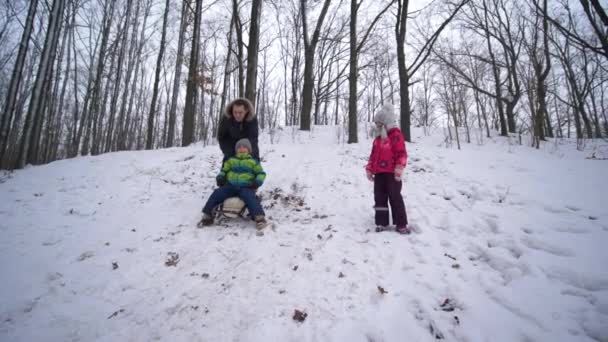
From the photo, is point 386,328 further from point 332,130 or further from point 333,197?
point 332,130

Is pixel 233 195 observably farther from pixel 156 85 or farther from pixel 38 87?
pixel 156 85

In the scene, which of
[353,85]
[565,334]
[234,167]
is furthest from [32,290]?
[353,85]

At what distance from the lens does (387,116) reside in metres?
3.49

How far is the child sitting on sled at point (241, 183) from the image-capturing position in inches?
135

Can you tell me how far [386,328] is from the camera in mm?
1761

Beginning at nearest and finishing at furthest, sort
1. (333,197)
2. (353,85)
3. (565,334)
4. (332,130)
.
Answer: (565,334), (333,197), (353,85), (332,130)

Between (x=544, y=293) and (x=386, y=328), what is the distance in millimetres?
1408

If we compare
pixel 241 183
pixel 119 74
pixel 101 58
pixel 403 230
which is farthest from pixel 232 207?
pixel 101 58

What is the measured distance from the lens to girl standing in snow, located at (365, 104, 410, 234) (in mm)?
3219

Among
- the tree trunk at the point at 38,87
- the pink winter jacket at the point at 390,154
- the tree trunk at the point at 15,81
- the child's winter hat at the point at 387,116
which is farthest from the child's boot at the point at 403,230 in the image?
the tree trunk at the point at 15,81

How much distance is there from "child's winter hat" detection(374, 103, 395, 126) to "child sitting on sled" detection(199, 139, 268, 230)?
2.00 meters

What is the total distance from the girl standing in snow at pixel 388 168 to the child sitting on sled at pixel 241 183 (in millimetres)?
1699

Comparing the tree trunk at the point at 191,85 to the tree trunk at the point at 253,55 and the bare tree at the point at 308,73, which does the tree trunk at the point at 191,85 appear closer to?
the tree trunk at the point at 253,55

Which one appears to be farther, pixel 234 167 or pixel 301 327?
pixel 234 167
